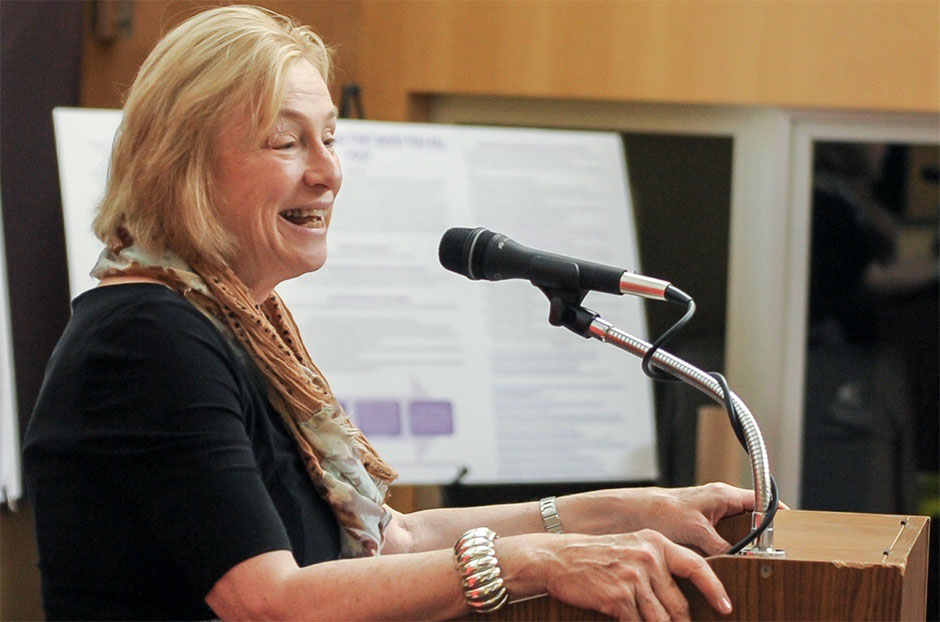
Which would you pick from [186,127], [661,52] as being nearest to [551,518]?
[186,127]

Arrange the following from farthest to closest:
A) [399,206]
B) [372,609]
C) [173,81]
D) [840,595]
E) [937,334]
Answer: [937,334] → [399,206] → [173,81] → [372,609] → [840,595]

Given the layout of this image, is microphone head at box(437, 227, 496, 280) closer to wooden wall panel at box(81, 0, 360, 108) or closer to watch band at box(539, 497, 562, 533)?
watch band at box(539, 497, 562, 533)

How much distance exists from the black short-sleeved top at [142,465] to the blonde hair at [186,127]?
0.43 feet

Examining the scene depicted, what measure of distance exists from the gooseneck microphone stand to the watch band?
13.1 inches

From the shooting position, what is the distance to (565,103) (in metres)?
3.60

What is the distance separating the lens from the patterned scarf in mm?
1364

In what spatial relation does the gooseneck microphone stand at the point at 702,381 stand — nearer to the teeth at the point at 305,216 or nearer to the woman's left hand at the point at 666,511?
the woman's left hand at the point at 666,511

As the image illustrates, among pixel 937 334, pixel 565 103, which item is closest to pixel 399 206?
pixel 565 103

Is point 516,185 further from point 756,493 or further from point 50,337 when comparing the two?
point 756,493

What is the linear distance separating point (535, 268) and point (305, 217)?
0.38 metres

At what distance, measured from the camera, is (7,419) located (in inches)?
123

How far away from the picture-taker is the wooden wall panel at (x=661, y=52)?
3281 mm

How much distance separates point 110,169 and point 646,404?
2094 mm

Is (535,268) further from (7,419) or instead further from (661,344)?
(7,419)
